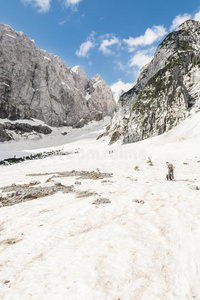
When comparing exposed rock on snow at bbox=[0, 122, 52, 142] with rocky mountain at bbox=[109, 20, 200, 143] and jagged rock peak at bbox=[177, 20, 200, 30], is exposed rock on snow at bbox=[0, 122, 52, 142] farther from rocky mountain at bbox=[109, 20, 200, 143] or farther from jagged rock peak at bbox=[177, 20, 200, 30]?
jagged rock peak at bbox=[177, 20, 200, 30]

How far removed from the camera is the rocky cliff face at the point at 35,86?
445ft

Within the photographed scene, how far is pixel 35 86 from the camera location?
151m

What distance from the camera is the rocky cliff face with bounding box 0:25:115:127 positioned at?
13575cm

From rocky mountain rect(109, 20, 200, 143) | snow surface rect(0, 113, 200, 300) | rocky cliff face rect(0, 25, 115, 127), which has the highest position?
rocky cliff face rect(0, 25, 115, 127)

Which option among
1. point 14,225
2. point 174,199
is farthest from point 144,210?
point 14,225

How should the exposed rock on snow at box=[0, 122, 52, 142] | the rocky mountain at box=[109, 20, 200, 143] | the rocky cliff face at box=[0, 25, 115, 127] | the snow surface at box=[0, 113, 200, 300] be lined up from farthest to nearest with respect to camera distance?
the rocky cliff face at box=[0, 25, 115, 127], the exposed rock on snow at box=[0, 122, 52, 142], the rocky mountain at box=[109, 20, 200, 143], the snow surface at box=[0, 113, 200, 300]

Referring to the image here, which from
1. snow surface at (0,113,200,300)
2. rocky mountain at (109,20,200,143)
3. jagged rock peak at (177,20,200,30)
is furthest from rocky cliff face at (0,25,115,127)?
snow surface at (0,113,200,300)

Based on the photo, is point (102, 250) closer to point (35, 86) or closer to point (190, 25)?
point (190, 25)

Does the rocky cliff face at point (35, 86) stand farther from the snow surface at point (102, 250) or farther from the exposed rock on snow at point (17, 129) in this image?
the snow surface at point (102, 250)

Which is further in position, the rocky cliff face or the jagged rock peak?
the rocky cliff face

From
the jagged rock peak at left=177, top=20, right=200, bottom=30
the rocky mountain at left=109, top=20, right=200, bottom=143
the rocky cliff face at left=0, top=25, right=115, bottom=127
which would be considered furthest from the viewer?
the rocky cliff face at left=0, top=25, right=115, bottom=127

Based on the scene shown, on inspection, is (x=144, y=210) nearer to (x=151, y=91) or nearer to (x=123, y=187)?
(x=123, y=187)

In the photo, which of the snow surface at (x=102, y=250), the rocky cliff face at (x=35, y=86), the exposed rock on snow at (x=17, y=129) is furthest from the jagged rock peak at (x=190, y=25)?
the exposed rock on snow at (x=17, y=129)

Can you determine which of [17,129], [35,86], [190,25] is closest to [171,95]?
[190,25]
